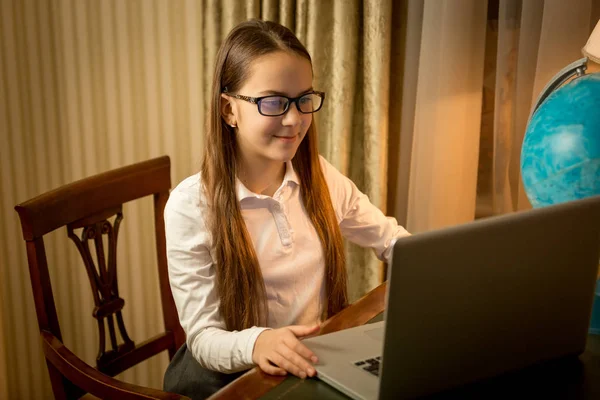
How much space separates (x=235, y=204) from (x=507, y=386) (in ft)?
2.06

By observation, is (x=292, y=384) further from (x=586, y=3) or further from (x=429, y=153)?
(x=586, y=3)

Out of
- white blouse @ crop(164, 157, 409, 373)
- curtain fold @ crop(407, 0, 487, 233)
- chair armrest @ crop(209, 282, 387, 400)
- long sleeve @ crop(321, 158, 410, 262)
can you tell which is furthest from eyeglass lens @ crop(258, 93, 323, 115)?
curtain fold @ crop(407, 0, 487, 233)

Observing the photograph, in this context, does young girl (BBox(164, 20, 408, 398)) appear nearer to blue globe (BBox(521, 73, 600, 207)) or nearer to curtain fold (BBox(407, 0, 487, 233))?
blue globe (BBox(521, 73, 600, 207))

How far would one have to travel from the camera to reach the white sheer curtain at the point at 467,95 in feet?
5.88

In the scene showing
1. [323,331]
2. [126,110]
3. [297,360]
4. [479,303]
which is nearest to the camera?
[479,303]

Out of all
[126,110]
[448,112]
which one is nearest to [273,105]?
[448,112]

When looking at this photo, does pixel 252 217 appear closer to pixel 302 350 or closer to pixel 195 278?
pixel 195 278

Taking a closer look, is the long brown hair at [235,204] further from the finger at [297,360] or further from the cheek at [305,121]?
the finger at [297,360]

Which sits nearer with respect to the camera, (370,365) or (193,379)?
(370,365)

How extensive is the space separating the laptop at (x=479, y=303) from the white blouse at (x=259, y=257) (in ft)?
1.00

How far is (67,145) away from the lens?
91.4 inches

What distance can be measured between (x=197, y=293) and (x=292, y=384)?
1.26ft

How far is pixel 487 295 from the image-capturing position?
883 mm

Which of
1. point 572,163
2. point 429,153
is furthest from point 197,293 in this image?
point 429,153
